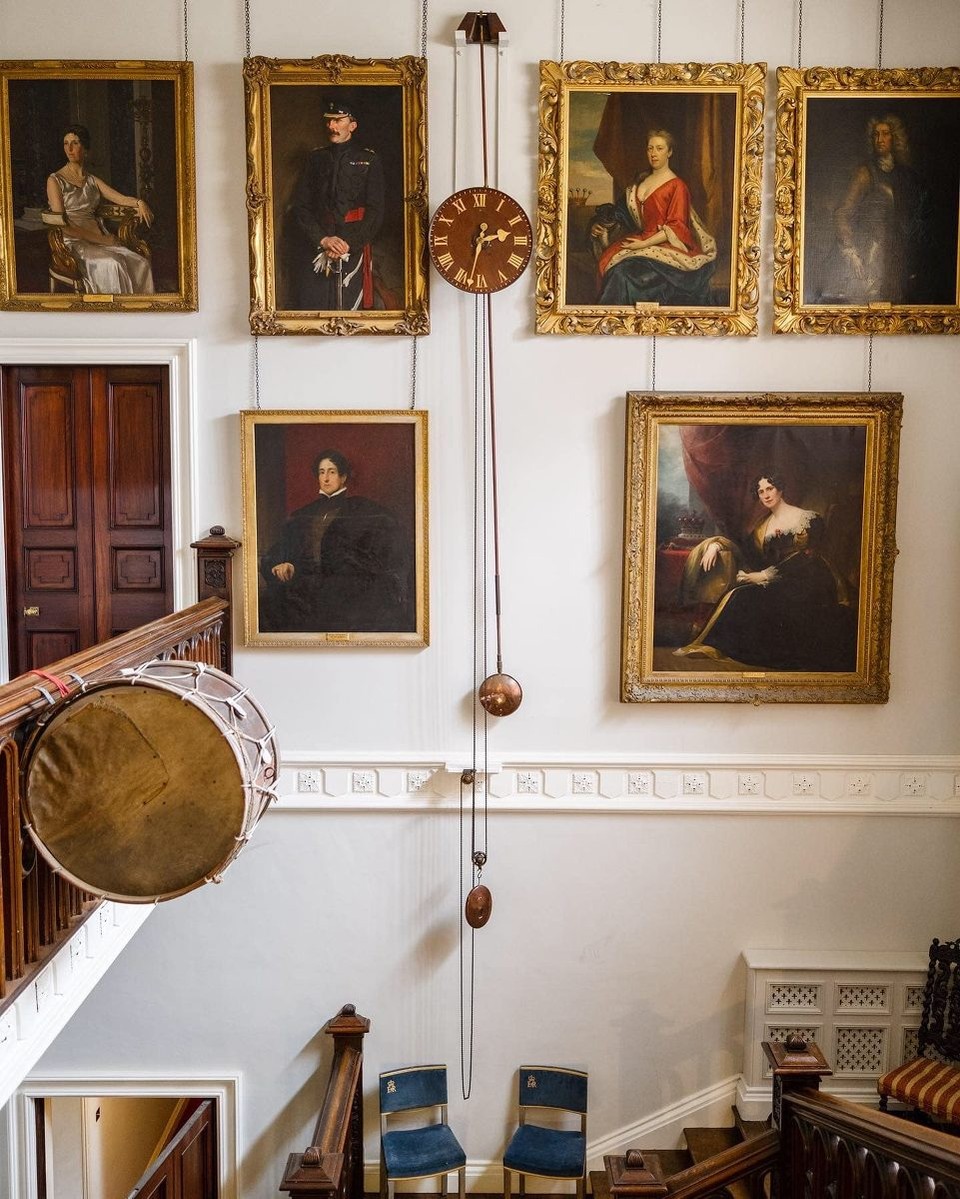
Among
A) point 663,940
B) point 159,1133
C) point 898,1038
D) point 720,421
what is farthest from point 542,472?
Answer: point 159,1133

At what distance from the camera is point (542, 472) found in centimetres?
544

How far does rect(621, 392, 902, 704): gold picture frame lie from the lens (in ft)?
17.6

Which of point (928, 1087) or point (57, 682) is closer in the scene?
point (57, 682)

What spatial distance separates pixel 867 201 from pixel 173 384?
4045 mm

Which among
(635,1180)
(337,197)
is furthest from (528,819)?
(337,197)

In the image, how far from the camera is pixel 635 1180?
13.3ft

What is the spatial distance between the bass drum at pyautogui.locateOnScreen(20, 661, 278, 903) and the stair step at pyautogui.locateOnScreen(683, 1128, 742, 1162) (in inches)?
151

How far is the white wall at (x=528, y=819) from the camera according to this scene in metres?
5.38

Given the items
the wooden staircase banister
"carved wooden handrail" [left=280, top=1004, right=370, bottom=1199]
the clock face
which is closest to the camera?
the wooden staircase banister

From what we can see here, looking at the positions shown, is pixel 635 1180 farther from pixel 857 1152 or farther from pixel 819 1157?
pixel 857 1152

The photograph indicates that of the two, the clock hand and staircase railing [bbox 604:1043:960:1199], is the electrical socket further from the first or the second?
the clock hand

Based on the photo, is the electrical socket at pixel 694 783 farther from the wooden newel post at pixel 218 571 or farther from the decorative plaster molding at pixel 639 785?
the wooden newel post at pixel 218 571

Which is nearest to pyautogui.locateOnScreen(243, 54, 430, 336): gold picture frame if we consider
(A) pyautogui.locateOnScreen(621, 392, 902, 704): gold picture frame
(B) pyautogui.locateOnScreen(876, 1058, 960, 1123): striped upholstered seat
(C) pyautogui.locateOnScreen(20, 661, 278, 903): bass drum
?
(A) pyautogui.locateOnScreen(621, 392, 902, 704): gold picture frame

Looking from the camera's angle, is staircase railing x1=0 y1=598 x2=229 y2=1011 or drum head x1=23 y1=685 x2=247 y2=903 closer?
staircase railing x1=0 y1=598 x2=229 y2=1011
